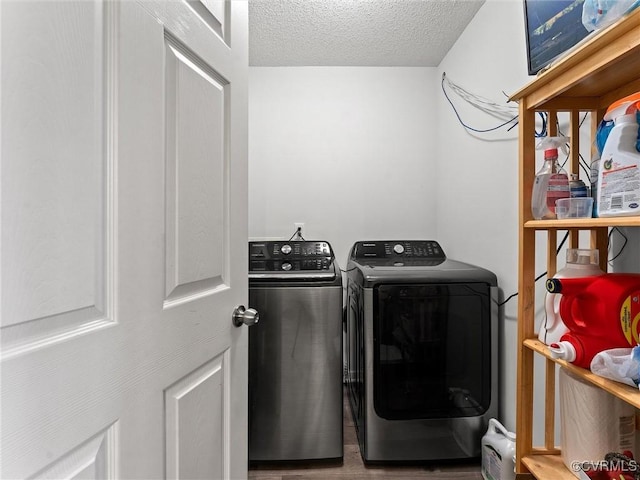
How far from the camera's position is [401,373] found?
1.74m

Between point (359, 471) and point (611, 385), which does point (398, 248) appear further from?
point (611, 385)

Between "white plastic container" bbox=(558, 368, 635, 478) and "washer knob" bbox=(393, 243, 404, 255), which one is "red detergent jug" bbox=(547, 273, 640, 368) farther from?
"washer knob" bbox=(393, 243, 404, 255)

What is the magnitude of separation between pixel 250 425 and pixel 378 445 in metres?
0.65

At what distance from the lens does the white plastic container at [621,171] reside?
0.76 meters

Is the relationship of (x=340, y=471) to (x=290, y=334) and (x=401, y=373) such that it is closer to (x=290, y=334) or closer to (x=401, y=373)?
(x=401, y=373)

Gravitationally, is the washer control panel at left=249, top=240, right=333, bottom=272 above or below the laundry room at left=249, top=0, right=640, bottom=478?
below

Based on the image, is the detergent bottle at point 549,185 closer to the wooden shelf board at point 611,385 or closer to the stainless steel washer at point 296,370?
the wooden shelf board at point 611,385

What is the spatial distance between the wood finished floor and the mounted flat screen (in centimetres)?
182

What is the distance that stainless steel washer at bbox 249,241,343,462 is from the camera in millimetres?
1762

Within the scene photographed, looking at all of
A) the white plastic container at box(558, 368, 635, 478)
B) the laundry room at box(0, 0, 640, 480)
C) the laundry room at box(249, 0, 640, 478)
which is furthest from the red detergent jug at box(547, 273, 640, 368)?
the laundry room at box(249, 0, 640, 478)

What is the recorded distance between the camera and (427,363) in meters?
1.75

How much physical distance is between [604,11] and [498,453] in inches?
62.8

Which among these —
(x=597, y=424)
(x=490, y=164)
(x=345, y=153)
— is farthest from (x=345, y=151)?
(x=597, y=424)

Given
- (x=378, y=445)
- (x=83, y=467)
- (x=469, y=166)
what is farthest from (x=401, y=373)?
(x=83, y=467)
